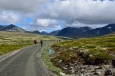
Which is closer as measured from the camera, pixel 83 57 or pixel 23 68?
pixel 23 68

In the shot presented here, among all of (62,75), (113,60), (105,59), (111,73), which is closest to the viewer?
(111,73)

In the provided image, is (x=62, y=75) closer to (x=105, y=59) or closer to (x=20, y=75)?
(x=20, y=75)

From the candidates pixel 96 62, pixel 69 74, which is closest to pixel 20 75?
pixel 69 74

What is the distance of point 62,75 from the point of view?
2488 centimetres

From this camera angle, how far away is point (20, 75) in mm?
23062

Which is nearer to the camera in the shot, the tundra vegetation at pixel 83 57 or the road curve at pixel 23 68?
the road curve at pixel 23 68

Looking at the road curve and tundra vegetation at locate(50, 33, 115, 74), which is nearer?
the road curve

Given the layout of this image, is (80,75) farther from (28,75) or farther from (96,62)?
(96,62)

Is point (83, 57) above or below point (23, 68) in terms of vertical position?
above

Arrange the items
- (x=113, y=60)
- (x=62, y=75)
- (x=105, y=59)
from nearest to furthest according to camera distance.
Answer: (x=62, y=75) < (x=113, y=60) < (x=105, y=59)

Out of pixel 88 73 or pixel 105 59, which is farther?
pixel 105 59

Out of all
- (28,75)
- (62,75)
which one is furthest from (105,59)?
(28,75)

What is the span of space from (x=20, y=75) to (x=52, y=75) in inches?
153

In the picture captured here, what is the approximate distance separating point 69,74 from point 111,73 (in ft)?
18.8
